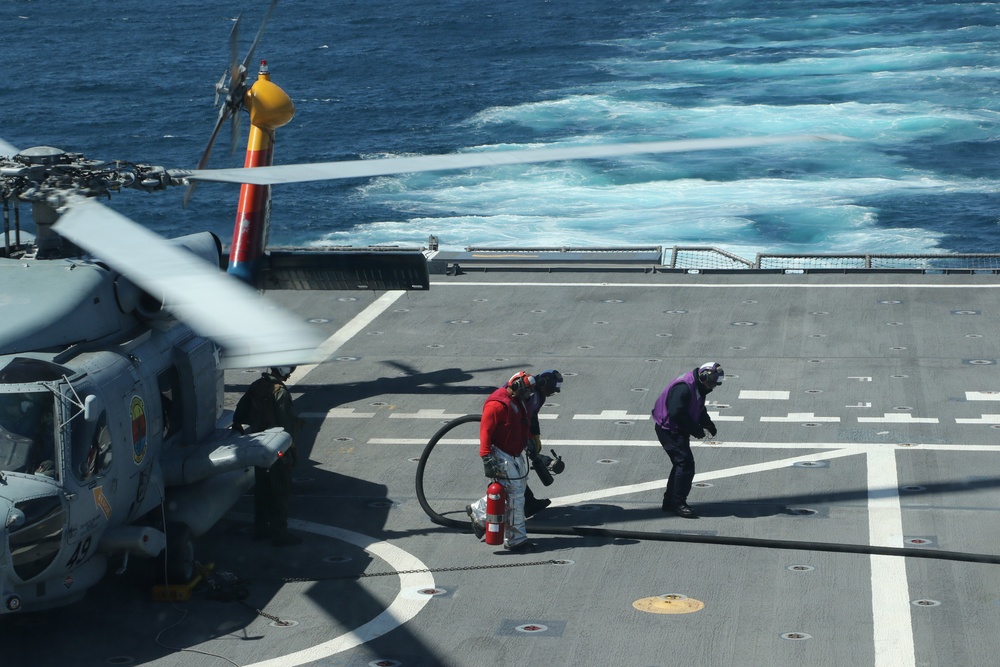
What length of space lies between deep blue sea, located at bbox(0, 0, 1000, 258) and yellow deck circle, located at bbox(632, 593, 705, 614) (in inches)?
1194

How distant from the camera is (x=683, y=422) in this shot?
45.1ft

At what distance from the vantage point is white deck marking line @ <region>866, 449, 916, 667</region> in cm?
1080

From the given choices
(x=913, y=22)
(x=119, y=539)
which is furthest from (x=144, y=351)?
(x=913, y=22)

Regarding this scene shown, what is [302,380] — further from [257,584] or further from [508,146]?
[508,146]

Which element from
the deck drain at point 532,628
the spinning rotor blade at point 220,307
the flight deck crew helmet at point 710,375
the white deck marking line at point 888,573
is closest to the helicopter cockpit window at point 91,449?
the spinning rotor blade at point 220,307

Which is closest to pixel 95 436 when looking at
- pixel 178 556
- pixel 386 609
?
pixel 178 556

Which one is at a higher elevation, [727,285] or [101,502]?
[727,285]

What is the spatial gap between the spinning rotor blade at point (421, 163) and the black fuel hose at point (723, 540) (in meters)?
2.97

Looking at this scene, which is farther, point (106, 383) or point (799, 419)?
point (799, 419)

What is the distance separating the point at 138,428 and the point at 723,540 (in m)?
6.02

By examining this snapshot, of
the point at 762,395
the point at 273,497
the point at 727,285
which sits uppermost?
the point at 727,285

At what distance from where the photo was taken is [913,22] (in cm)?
9900

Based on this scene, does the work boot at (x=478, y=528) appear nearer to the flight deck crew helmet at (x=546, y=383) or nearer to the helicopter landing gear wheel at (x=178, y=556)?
the flight deck crew helmet at (x=546, y=383)

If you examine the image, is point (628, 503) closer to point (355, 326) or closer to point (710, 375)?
point (710, 375)
